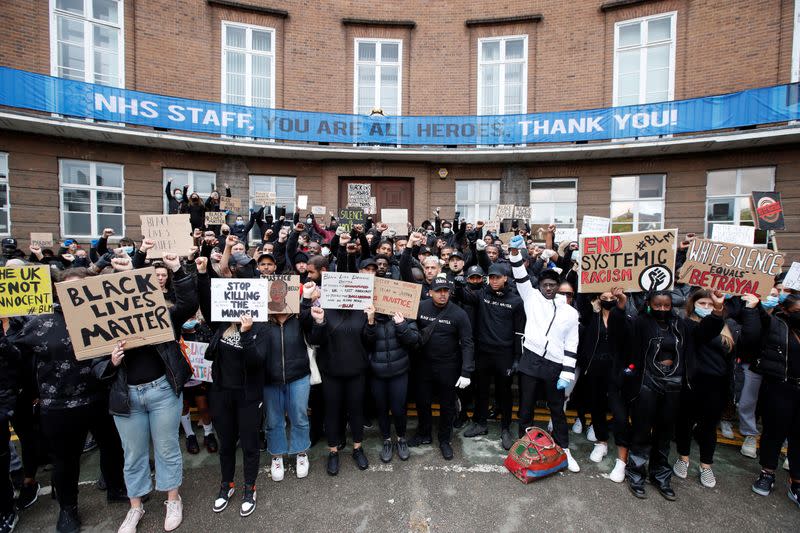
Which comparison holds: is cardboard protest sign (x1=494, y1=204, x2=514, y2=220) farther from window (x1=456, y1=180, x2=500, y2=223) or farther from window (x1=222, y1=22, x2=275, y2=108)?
window (x1=222, y1=22, x2=275, y2=108)

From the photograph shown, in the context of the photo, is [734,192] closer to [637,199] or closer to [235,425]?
[637,199]

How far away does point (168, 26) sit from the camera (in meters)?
12.3

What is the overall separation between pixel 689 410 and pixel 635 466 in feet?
2.87

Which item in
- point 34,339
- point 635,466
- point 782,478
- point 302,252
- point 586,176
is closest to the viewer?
point 34,339

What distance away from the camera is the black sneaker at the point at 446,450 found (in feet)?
14.2

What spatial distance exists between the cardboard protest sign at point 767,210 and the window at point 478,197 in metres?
8.01

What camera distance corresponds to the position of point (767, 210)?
6.02 meters

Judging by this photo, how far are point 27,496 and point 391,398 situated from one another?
3.76 meters

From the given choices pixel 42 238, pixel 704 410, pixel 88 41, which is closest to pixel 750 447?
pixel 704 410

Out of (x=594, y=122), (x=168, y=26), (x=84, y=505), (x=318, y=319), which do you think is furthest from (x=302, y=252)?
(x=168, y=26)

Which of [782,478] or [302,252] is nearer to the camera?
[782,478]

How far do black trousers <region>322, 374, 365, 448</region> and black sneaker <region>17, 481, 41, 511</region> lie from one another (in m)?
2.93

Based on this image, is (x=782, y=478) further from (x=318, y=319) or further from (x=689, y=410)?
(x=318, y=319)

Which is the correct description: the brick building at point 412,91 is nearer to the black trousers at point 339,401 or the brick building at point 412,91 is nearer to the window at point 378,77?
the window at point 378,77
